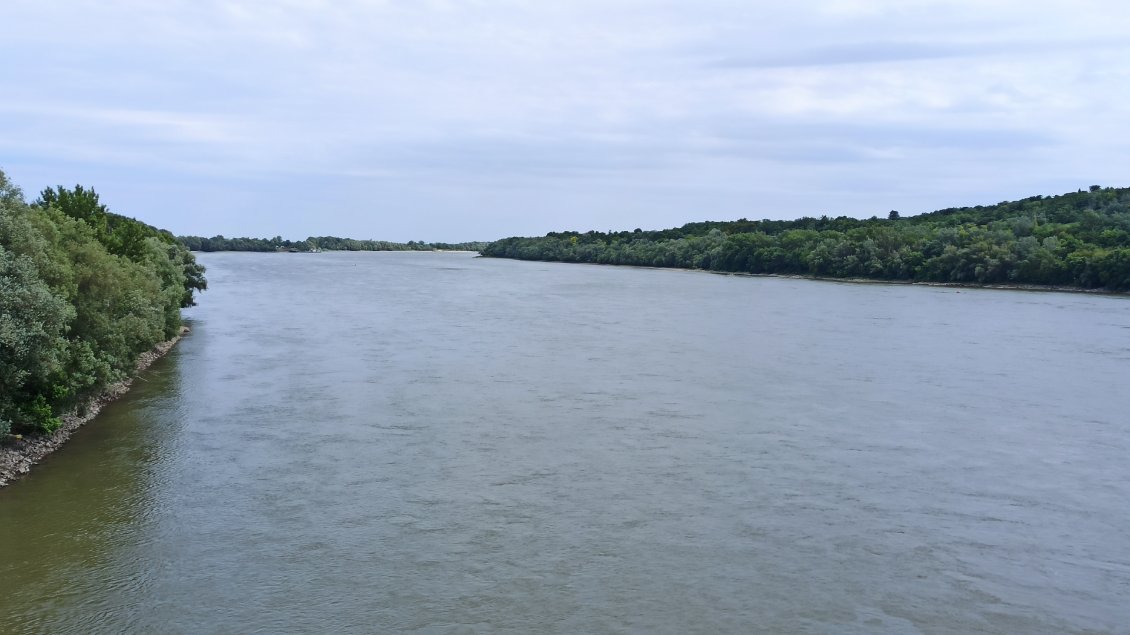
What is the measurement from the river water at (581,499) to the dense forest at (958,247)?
44.0 meters

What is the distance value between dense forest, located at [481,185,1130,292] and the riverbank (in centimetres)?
6857

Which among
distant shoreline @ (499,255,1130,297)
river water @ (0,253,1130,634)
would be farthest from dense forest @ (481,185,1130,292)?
river water @ (0,253,1130,634)

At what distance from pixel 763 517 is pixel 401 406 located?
37.5ft

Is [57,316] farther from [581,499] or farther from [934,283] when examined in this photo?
[934,283]

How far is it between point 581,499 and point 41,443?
10.9 metres

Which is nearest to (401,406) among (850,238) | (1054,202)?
(850,238)

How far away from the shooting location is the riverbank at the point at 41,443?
640 inches

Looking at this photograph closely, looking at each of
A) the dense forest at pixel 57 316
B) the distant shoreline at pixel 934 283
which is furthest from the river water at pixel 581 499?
the distant shoreline at pixel 934 283

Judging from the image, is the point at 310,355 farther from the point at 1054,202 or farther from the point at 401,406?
the point at 1054,202

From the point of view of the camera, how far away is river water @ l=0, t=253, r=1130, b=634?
11852 mm

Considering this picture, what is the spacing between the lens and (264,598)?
471 inches

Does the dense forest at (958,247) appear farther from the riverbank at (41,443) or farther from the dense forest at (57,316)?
the riverbank at (41,443)

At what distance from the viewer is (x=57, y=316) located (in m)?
16.8

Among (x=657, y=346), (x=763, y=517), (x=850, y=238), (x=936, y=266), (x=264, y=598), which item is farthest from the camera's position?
(x=850, y=238)
